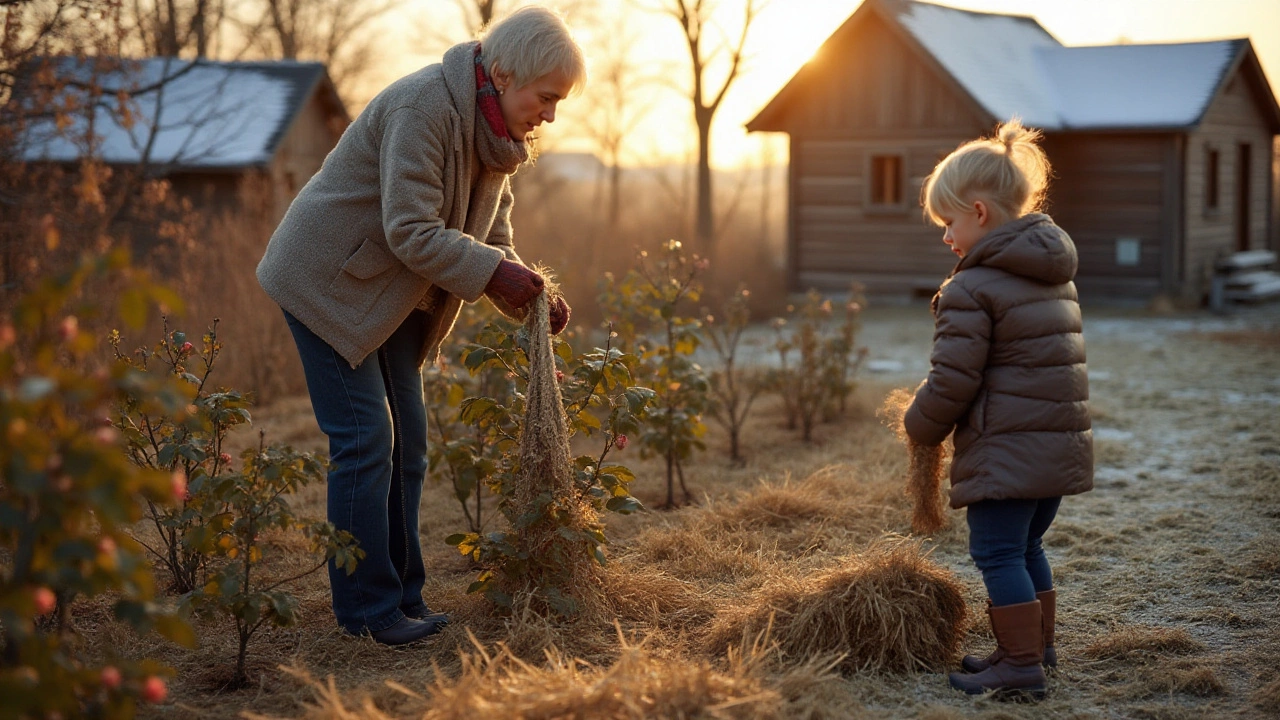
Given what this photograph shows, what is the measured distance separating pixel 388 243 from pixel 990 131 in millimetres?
12474

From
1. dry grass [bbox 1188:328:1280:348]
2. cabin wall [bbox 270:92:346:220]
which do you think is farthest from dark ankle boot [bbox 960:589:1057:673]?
cabin wall [bbox 270:92:346:220]

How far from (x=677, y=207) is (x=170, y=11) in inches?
496

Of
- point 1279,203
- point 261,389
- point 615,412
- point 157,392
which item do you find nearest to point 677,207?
point 1279,203

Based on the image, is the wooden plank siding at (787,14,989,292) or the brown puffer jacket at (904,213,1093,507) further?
the wooden plank siding at (787,14,989,292)

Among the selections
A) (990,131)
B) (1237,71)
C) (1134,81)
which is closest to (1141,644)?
(990,131)

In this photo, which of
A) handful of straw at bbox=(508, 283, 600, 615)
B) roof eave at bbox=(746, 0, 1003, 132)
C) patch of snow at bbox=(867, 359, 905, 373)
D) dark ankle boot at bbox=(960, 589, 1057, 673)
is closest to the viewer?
dark ankle boot at bbox=(960, 589, 1057, 673)

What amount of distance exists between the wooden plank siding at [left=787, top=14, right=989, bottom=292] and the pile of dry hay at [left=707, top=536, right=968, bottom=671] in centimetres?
1237

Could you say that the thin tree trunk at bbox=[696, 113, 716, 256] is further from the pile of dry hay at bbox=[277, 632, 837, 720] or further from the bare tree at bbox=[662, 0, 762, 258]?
the pile of dry hay at bbox=[277, 632, 837, 720]

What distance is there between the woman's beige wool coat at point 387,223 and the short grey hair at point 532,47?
11cm

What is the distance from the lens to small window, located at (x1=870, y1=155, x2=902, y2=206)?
16062 millimetres

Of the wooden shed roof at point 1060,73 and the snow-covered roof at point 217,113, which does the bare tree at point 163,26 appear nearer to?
the snow-covered roof at point 217,113

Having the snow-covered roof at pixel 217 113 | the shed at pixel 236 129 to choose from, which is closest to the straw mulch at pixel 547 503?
the shed at pixel 236 129

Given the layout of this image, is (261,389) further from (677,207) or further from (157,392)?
(677,207)

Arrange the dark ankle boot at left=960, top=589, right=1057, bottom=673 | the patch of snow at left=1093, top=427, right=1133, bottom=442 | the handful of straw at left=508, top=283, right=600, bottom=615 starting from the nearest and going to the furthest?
the dark ankle boot at left=960, top=589, right=1057, bottom=673 → the handful of straw at left=508, top=283, right=600, bottom=615 → the patch of snow at left=1093, top=427, right=1133, bottom=442
